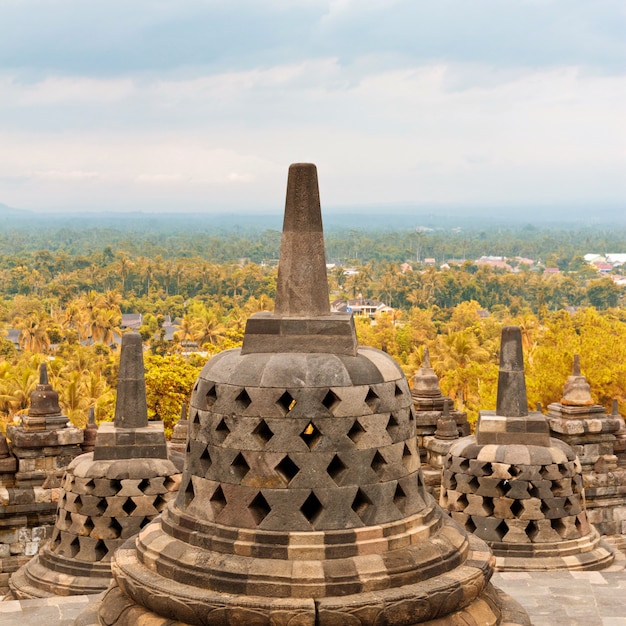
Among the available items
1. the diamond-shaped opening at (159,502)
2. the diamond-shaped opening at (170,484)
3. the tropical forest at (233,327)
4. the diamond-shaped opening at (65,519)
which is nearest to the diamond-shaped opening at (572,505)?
the diamond-shaped opening at (170,484)

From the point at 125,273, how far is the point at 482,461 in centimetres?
14134

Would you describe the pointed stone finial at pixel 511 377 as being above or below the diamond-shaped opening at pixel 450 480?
above

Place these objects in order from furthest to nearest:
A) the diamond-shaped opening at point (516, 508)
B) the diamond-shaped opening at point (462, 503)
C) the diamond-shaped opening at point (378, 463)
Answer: the diamond-shaped opening at point (462, 503) < the diamond-shaped opening at point (516, 508) < the diamond-shaped opening at point (378, 463)

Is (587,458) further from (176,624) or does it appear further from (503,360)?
(176,624)

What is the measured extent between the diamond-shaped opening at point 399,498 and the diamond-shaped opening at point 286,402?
3.72ft

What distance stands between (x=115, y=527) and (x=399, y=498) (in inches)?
232

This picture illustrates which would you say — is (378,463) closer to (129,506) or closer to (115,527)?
(129,506)

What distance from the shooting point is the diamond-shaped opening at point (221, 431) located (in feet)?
25.5

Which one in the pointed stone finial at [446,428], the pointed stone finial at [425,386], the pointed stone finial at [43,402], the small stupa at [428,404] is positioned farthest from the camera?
the pointed stone finial at [425,386]

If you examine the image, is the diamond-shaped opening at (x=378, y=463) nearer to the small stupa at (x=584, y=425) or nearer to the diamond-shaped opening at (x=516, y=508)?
the diamond-shaped opening at (x=516, y=508)

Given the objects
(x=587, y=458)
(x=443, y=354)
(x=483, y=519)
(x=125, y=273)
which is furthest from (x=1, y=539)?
(x=125, y=273)

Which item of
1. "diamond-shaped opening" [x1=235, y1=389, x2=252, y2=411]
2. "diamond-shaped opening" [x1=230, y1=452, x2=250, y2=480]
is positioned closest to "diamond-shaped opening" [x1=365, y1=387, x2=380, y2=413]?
"diamond-shaped opening" [x1=235, y1=389, x2=252, y2=411]

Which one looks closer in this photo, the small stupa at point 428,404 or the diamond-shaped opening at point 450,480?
the diamond-shaped opening at point 450,480

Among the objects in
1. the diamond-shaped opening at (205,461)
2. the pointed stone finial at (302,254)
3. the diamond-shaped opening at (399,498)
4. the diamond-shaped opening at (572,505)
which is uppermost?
the pointed stone finial at (302,254)
